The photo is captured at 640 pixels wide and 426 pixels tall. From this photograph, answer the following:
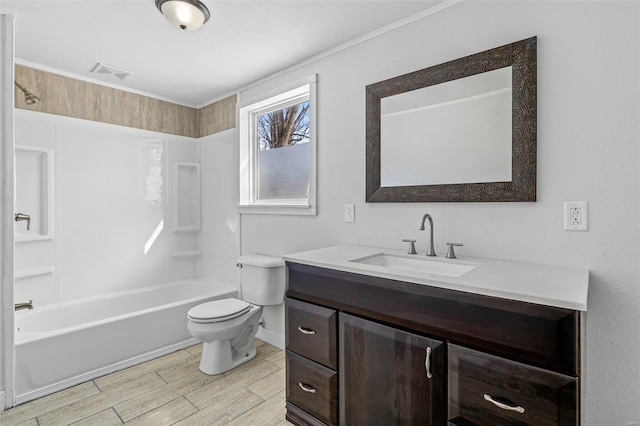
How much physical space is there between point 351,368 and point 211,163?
2684 mm

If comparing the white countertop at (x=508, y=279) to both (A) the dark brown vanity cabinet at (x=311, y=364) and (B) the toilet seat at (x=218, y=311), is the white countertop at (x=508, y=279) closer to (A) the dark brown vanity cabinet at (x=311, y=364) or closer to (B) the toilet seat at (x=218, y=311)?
(A) the dark brown vanity cabinet at (x=311, y=364)

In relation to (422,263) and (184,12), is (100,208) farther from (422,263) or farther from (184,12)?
(422,263)

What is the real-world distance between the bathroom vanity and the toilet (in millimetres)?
708

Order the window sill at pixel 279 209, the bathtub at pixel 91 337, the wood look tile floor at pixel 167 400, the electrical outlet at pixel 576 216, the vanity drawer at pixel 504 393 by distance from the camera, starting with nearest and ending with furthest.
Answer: the vanity drawer at pixel 504 393 < the electrical outlet at pixel 576 216 < the wood look tile floor at pixel 167 400 < the bathtub at pixel 91 337 < the window sill at pixel 279 209

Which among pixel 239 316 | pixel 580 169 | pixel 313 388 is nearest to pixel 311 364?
pixel 313 388

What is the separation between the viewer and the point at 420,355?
1.29 m

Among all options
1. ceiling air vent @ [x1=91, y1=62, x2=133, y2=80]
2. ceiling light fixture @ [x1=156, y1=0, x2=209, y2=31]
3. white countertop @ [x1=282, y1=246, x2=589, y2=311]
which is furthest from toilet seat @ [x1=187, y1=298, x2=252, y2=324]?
ceiling air vent @ [x1=91, y1=62, x2=133, y2=80]

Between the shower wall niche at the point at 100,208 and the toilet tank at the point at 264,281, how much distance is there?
1.30 metres

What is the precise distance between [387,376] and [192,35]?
2306mm

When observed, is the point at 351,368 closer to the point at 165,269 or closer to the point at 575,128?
the point at 575,128

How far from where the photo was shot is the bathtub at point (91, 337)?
2.05 metres

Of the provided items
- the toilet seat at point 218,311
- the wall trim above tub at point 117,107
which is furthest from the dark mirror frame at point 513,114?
the wall trim above tub at point 117,107

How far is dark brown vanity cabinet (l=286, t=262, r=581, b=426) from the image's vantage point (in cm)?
102

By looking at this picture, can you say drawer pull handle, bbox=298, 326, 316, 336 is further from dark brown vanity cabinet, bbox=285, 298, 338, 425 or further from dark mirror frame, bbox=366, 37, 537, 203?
dark mirror frame, bbox=366, 37, 537, 203
